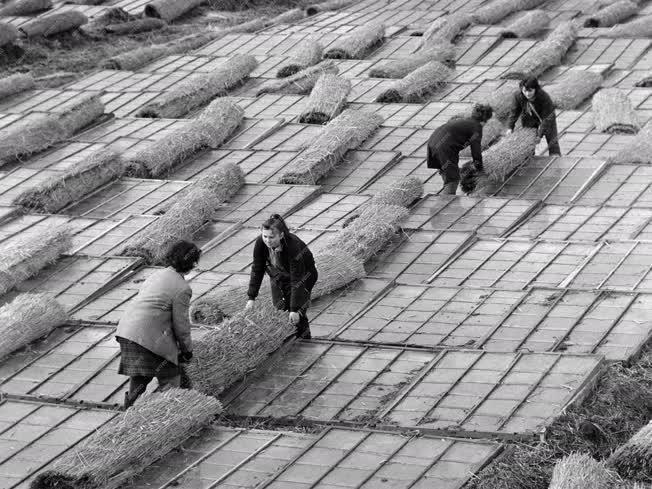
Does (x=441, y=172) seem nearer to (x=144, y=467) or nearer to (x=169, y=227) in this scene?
(x=169, y=227)

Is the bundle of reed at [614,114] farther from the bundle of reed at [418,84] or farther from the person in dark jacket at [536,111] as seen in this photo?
the bundle of reed at [418,84]

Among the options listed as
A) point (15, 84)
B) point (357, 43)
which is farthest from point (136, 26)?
point (357, 43)

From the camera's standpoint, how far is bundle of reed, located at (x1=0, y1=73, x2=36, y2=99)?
1575 centimetres

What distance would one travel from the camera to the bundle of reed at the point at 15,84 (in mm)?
15752

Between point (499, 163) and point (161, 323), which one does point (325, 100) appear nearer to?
point (499, 163)

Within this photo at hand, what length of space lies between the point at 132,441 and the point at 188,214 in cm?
431

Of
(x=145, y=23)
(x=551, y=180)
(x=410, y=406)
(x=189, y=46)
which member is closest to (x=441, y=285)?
(x=410, y=406)

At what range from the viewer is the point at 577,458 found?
250 inches

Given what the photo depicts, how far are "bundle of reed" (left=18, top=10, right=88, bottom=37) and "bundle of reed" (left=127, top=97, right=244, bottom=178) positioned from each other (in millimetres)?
5115

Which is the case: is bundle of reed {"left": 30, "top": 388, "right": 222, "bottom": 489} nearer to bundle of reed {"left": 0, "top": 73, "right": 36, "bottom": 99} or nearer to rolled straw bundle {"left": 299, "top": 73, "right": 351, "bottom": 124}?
rolled straw bundle {"left": 299, "top": 73, "right": 351, "bottom": 124}

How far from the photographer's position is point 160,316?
287 inches

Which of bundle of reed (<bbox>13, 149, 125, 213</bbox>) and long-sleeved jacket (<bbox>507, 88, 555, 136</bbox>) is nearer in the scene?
bundle of reed (<bbox>13, 149, 125, 213</bbox>)

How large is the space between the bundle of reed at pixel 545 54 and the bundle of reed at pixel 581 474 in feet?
32.0

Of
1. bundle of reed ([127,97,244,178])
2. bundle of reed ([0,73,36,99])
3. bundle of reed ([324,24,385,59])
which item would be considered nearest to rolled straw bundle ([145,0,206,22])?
bundle of reed ([324,24,385,59])
